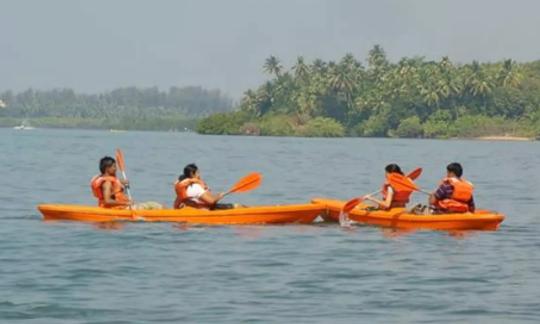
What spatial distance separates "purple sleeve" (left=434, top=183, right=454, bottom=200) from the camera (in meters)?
19.8

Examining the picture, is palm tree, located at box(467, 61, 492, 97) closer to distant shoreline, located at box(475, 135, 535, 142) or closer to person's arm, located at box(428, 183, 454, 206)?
distant shoreline, located at box(475, 135, 535, 142)

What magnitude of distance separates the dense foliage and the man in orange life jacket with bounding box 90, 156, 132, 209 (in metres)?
103

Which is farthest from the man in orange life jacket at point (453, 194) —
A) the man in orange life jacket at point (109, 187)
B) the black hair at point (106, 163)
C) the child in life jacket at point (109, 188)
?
the black hair at point (106, 163)

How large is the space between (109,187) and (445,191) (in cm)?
518

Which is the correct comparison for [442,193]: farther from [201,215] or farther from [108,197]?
[108,197]

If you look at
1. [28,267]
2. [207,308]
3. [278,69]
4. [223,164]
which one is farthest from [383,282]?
[278,69]

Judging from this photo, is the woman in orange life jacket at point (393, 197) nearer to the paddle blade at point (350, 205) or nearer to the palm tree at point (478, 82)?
the paddle blade at point (350, 205)

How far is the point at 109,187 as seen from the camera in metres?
20.6

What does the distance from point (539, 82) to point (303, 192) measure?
329 feet

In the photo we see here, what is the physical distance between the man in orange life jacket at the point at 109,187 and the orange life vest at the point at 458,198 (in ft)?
16.1

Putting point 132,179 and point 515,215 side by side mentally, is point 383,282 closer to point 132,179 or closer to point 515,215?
point 515,215

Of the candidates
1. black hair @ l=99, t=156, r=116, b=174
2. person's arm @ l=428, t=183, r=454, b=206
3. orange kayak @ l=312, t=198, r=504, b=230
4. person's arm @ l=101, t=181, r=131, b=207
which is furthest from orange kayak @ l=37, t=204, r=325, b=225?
person's arm @ l=428, t=183, r=454, b=206

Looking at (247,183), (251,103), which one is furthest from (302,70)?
(247,183)

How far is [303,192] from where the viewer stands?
35.5m
